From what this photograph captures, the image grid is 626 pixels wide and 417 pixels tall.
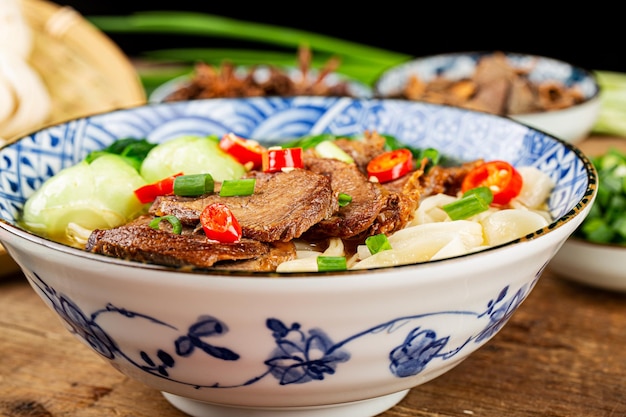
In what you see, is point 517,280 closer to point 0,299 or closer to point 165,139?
point 165,139

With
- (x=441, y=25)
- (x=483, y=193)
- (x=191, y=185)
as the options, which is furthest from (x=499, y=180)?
(x=441, y=25)

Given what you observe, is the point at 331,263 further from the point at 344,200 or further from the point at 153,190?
the point at 153,190

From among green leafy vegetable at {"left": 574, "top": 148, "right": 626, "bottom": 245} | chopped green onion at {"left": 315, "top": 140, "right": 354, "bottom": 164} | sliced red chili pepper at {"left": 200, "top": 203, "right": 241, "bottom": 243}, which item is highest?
sliced red chili pepper at {"left": 200, "top": 203, "right": 241, "bottom": 243}

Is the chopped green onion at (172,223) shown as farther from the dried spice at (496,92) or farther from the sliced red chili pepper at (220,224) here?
the dried spice at (496,92)

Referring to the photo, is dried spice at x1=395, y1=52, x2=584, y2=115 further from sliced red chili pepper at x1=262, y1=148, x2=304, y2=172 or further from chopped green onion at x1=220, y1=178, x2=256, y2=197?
chopped green onion at x1=220, y1=178, x2=256, y2=197

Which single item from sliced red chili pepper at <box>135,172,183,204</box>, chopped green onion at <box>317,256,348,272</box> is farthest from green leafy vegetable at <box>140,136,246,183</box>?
chopped green onion at <box>317,256,348,272</box>

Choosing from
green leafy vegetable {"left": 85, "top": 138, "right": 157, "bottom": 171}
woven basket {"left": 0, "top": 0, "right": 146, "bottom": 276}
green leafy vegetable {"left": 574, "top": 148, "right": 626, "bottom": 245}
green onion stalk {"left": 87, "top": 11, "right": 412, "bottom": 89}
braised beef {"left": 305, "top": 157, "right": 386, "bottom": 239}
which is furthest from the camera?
green onion stalk {"left": 87, "top": 11, "right": 412, "bottom": 89}

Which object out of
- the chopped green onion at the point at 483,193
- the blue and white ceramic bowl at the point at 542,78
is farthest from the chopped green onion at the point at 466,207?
the blue and white ceramic bowl at the point at 542,78
